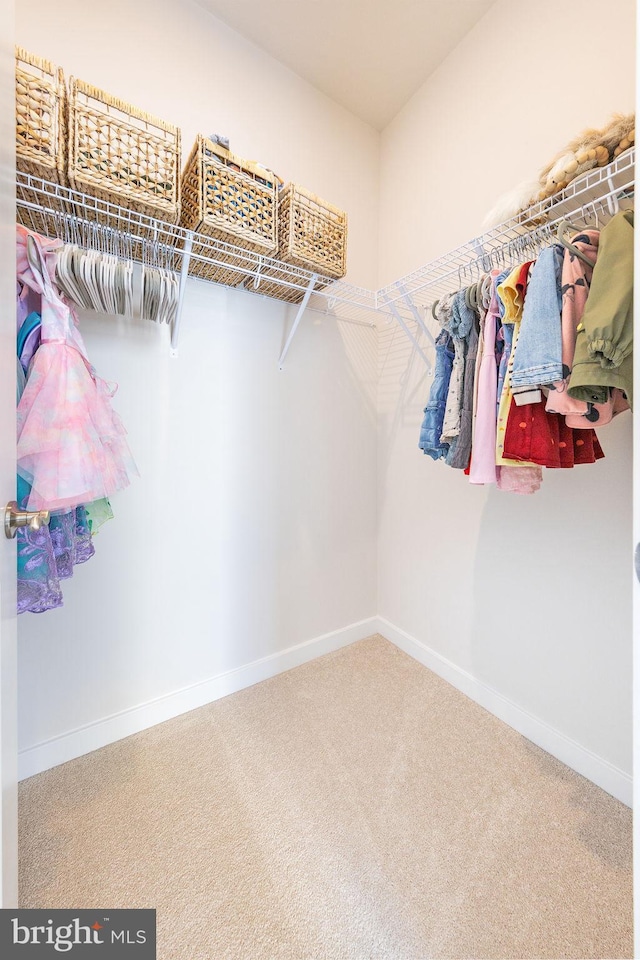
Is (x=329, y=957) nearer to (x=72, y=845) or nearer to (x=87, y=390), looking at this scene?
(x=72, y=845)

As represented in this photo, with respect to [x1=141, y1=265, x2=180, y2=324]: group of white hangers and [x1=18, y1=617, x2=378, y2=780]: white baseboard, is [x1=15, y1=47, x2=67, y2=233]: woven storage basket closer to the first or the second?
[x1=141, y1=265, x2=180, y2=324]: group of white hangers

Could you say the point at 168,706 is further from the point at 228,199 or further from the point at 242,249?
the point at 228,199

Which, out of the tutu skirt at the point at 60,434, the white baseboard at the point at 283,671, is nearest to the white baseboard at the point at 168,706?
the white baseboard at the point at 283,671

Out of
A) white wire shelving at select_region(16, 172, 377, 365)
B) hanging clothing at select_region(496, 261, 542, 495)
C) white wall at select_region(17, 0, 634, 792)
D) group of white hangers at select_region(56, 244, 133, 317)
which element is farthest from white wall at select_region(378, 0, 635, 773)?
group of white hangers at select_region(56, 244, 133, 317)

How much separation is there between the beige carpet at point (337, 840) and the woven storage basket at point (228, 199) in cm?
182

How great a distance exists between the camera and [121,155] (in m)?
1.09

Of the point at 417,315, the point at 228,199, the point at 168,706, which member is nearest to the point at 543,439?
the point at 417,315

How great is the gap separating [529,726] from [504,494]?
35.3 inches

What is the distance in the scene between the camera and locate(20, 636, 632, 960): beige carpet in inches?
36.2

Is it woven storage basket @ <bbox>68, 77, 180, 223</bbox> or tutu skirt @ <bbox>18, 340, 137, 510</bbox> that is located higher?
woven storage basket @ <bbox>68, 77, 180, 223</bbox>

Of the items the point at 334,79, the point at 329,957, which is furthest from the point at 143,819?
the point at 334,79

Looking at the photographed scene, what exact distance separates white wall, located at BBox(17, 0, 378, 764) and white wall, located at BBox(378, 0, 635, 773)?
253 mm

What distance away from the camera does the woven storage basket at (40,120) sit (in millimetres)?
967

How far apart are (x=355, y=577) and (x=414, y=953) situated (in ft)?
4.69
